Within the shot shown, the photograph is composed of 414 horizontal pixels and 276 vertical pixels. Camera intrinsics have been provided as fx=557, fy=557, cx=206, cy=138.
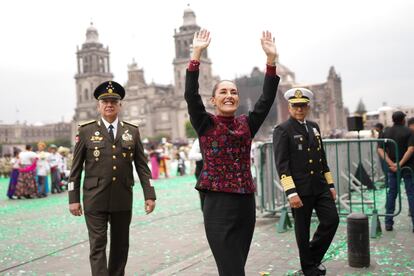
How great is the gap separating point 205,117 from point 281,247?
12.3 ft

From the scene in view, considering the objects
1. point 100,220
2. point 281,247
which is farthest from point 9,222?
point 100,220

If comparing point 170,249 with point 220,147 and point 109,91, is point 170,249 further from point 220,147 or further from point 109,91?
point 220,147

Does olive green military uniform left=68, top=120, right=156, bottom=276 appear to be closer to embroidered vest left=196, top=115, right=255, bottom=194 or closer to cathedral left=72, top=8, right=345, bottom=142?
embroidered vest left=196, top=115, right=255, bottom=194

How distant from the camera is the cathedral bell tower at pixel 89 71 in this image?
383ft

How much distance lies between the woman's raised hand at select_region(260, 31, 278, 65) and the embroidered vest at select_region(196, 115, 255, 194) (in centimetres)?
56

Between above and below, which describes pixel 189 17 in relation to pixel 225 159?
above

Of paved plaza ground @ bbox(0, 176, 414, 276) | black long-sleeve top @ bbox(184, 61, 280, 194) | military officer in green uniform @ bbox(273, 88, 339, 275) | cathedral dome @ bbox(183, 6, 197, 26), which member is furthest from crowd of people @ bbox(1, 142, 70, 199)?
cathedral dome @ bbox(183, 6, 197, 26)

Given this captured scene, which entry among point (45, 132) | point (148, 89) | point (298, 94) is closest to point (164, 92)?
point (148, 89)

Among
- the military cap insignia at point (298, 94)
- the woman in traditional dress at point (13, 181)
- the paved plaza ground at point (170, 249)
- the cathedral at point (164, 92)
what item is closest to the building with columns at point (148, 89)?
the cathedral at point (164, 92)

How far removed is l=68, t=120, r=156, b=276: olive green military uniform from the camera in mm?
4707

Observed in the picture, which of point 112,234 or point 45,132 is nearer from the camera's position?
point 112,234

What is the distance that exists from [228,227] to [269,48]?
1.34 meters

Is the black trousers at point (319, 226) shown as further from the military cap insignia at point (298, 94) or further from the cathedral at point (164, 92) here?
the cathedral at point (164, 92)

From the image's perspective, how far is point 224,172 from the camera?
12.6 feet
